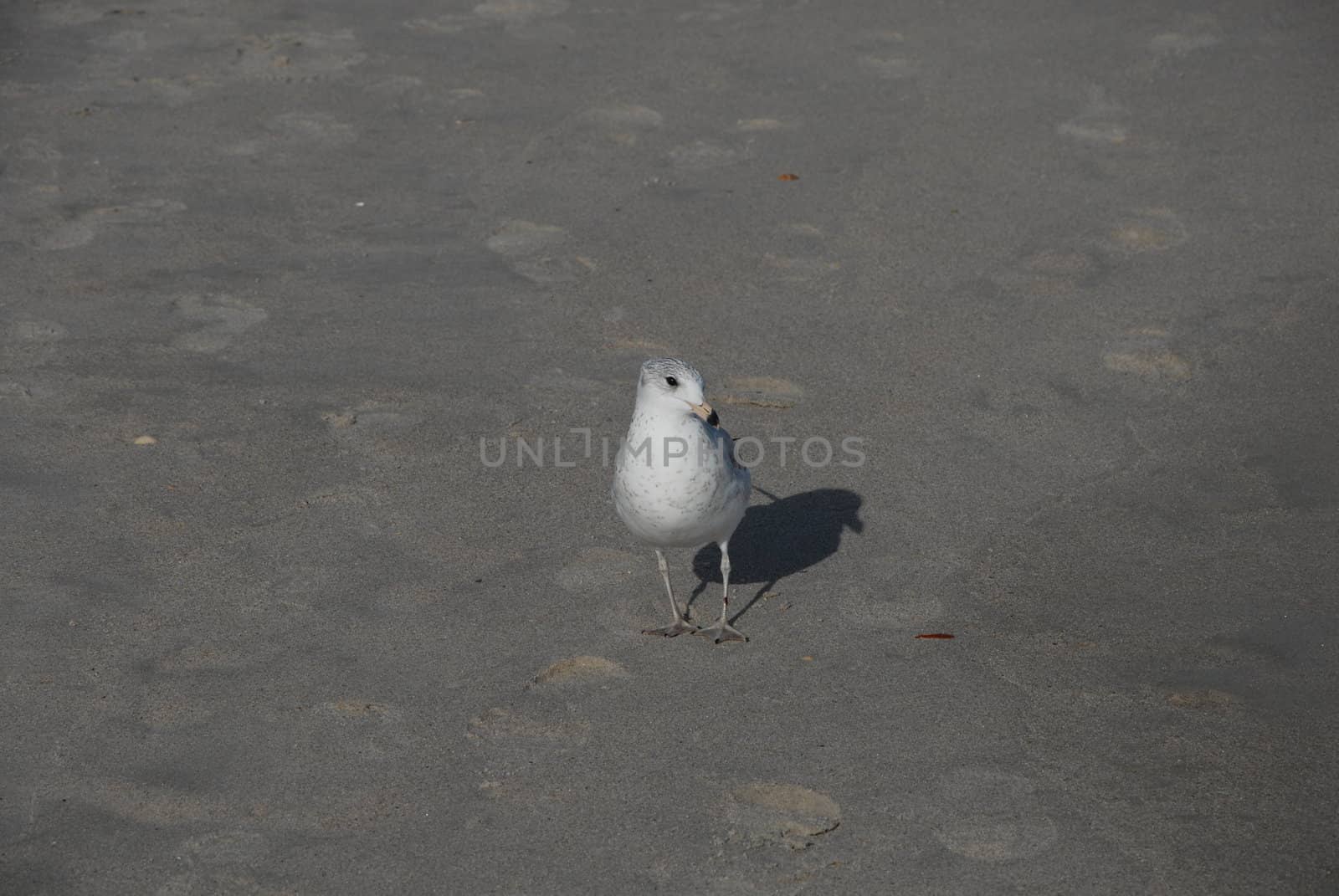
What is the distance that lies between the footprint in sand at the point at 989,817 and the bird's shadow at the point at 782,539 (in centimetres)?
160

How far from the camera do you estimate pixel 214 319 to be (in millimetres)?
9477

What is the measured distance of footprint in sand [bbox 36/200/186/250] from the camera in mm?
10375

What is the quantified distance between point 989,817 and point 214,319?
236 inches

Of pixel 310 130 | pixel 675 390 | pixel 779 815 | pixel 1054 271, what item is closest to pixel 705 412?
pixel 675 390

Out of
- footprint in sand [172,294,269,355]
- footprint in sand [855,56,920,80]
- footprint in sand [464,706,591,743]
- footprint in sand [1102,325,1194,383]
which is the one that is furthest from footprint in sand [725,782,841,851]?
footprint in sand [855,56,920,80]

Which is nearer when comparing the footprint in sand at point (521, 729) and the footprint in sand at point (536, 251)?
the footprint in sand at point (521, 729)

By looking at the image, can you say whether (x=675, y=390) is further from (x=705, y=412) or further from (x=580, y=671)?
(x=580, y=671)

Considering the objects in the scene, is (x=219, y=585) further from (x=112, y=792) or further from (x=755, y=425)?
(x=755, y=425)

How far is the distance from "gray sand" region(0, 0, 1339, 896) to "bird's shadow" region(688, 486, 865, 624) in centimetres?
2

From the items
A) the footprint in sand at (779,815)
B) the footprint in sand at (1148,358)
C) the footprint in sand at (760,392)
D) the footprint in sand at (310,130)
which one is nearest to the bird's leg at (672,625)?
the footprint in sand at (779,815)

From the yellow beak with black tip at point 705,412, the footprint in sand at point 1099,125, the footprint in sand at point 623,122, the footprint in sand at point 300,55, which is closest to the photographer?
the yellow beak with black tip at point 705,412

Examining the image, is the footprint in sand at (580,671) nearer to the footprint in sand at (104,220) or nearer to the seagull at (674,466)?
the seagull at (674,466)

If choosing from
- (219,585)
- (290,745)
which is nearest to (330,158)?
(219,585)

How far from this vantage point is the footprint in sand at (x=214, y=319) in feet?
30.2
